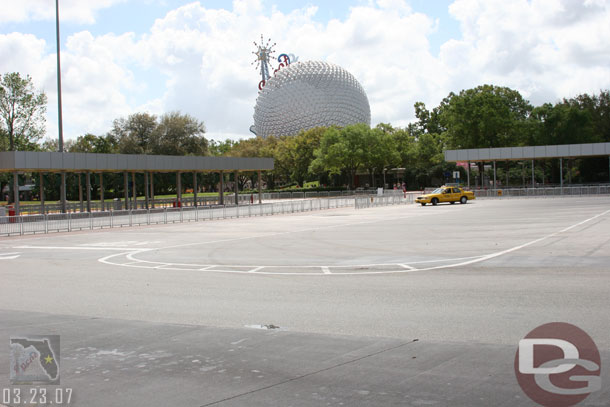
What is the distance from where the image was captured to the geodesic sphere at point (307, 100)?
12800 cm

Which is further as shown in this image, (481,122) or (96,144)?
(96,144)

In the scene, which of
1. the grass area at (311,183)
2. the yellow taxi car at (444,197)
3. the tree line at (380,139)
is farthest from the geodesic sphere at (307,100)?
the yellow taxi car at (444,197)

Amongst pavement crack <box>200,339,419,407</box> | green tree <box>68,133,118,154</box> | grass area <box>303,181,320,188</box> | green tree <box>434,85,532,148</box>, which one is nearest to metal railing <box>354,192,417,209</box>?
green tree <box>434,85,532,148</box>

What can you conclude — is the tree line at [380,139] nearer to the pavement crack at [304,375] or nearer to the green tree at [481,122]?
the green tree at [481,122]

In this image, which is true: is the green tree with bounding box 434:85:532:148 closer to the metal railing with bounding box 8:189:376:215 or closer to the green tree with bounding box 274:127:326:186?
the metal railing with bounding box 8:189:376:215

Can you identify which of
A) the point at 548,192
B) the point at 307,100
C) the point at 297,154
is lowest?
the point at 548,192

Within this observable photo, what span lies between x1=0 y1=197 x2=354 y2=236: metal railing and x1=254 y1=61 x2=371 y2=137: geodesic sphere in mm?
79294

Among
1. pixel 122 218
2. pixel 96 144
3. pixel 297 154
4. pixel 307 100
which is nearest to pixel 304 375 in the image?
pixel 122 218

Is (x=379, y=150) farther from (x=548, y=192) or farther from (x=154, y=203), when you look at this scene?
(x=154, y=203)

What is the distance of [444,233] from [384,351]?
17368mm

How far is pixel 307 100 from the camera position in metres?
128

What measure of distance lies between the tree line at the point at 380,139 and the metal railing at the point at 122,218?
35.0 m

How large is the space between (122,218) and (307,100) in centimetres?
9613

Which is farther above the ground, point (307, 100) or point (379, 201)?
point (307, 100)
